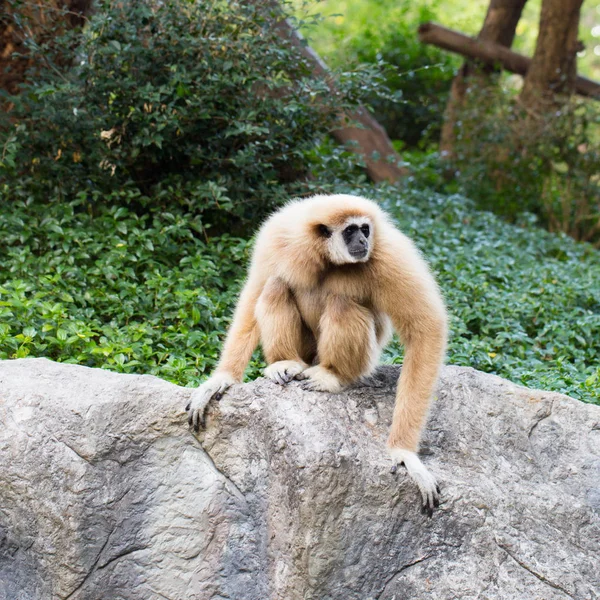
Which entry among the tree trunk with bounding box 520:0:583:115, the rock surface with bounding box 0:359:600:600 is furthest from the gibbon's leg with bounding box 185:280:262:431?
the tree trunk with bounding box 520:0:583:115

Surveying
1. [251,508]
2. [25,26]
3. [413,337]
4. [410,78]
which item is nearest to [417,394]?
[413,337]

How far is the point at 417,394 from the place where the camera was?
381cm

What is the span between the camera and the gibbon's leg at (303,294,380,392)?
402cm

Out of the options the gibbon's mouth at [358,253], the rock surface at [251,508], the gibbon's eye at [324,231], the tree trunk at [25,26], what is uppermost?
the tree trunk at [25,26]

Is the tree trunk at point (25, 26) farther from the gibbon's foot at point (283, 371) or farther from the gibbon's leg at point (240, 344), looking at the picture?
the gibbon's foot at point (283, 371)

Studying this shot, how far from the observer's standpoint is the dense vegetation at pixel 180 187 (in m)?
5.67

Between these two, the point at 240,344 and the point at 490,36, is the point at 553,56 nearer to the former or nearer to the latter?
the point at 490,36

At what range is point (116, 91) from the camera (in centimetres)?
637

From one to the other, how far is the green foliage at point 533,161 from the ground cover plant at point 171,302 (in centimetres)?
386

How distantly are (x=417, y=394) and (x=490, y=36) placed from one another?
1012 cm

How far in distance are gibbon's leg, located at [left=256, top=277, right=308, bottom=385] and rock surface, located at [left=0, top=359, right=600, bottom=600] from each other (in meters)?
0.39

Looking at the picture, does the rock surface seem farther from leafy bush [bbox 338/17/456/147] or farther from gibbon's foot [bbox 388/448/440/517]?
leafy bush [bbox 338/17/456/147]

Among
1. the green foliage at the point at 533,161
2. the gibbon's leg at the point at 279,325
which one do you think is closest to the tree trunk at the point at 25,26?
the gibbon's leg at the point at 279,325

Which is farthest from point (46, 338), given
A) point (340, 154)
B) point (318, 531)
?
point (340, 154)
